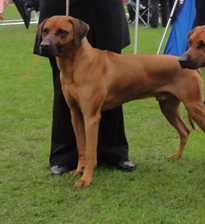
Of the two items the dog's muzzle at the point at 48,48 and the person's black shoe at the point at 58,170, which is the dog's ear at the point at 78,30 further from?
the person's black shoe at the point at 58,170

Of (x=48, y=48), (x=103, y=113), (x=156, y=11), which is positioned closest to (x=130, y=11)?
(x=156, y=11)

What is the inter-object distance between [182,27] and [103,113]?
5.16m

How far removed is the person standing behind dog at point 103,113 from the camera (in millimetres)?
4047

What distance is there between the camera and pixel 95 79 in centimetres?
Answer: 382

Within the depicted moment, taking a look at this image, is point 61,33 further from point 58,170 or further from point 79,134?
point 58,170

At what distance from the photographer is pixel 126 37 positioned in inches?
173

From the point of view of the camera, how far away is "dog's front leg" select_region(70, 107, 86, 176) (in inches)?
161

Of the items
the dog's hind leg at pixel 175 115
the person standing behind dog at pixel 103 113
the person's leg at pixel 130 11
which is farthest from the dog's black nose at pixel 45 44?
the person's leg at pixel 130 11

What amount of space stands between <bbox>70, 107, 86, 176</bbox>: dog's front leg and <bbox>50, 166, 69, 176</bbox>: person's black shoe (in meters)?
0.13

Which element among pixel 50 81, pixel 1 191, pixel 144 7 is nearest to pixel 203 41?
pixel 1 191

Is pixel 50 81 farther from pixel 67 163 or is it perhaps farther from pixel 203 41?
pixel 203 41

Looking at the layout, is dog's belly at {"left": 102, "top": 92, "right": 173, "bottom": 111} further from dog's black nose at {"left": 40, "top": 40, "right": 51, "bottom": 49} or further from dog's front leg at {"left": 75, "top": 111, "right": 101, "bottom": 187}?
dog's black nose at {"left": 40, "top": 40, "right": 51, "bottom": 49}

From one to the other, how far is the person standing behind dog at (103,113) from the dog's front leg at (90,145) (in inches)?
15.2

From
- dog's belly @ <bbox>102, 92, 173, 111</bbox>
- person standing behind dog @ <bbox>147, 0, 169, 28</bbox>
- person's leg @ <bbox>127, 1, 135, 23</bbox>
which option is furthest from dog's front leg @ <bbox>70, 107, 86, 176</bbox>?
person's leg @ <bbox>127, 1, 135, 23</bbox>
